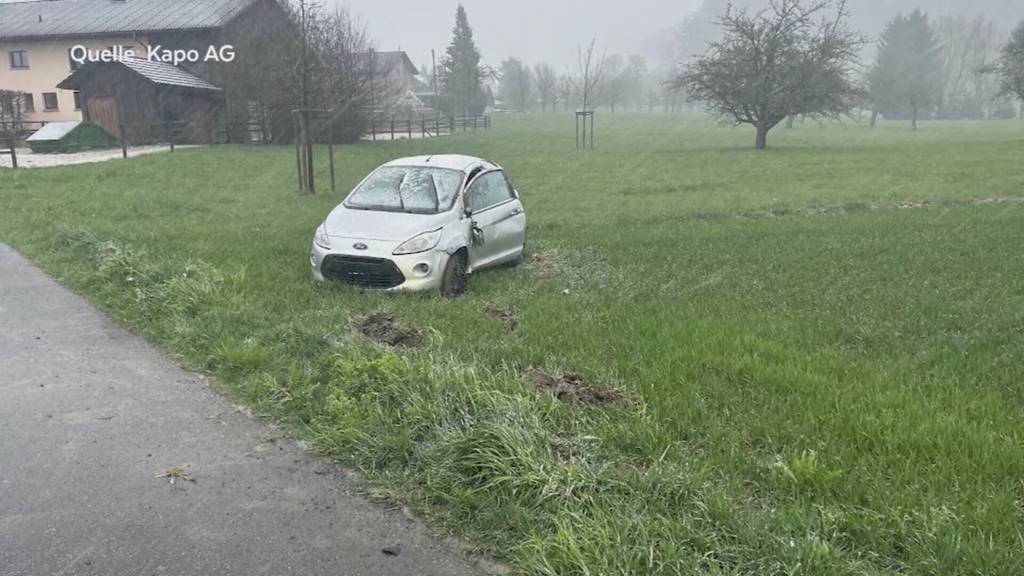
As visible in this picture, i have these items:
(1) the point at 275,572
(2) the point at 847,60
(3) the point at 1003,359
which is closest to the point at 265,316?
(1) the point at 275,572

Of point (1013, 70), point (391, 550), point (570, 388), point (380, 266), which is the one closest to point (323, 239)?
point (380, 266)

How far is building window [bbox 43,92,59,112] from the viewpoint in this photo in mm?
45562

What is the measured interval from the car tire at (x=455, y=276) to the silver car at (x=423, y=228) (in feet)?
0.04

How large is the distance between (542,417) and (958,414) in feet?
7.87

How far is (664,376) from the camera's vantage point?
530 cm

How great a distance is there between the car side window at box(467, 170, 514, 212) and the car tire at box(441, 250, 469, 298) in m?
0.79

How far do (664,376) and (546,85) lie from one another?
95.5m

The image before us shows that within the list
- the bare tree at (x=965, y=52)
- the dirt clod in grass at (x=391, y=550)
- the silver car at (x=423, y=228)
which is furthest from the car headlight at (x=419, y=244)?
the bare tree at (x=965, y=52)

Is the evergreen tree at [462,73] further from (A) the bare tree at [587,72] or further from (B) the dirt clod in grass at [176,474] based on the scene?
(B) the dirt clod in grass at [176,474]

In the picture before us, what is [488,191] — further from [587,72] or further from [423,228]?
[587,72]

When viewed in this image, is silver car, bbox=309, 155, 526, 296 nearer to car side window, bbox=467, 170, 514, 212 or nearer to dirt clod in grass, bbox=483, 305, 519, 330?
car side window, bbox=467, 170, 514, 212

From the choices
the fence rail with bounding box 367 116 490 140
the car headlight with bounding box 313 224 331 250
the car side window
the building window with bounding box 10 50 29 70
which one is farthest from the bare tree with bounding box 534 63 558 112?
the car headlight with bounding box 313 224 331 250

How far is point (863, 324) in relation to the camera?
260 inches

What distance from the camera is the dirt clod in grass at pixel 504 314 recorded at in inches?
278
